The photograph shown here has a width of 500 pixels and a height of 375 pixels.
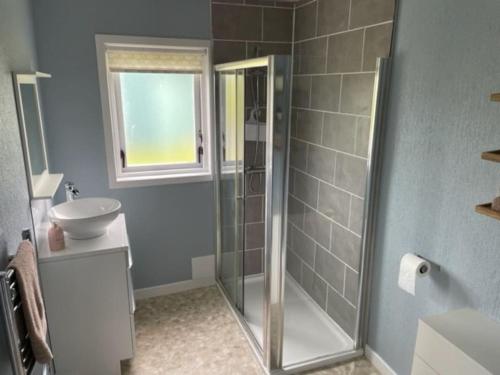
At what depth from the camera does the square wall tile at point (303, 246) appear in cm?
300

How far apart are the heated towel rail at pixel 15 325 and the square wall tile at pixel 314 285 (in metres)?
2.03

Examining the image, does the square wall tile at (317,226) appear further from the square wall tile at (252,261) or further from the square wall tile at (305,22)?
the square wall tile at (305,22)

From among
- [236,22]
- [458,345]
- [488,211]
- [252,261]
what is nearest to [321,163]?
[252,261]

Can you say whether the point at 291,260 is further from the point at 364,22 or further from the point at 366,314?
the point at 364,22

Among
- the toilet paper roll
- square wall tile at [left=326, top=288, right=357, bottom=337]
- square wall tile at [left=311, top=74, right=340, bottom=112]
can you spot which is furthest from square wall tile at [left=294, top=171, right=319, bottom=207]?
the toilet paper roll

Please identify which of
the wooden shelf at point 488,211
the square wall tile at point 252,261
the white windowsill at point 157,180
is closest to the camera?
the wooden shelf at point 488,211

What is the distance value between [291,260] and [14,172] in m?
2.21

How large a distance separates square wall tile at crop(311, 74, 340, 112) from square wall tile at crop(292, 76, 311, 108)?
6cm

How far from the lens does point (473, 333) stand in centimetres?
150

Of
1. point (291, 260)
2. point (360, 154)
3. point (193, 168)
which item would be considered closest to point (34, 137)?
point (193, 168)

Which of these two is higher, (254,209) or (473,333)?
(254,209)

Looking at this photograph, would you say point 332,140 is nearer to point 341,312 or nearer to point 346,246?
point 346,246

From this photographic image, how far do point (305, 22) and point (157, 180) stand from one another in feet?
5.52

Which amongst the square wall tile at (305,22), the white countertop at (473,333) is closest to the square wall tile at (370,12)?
the square wall tile at (305,22)
